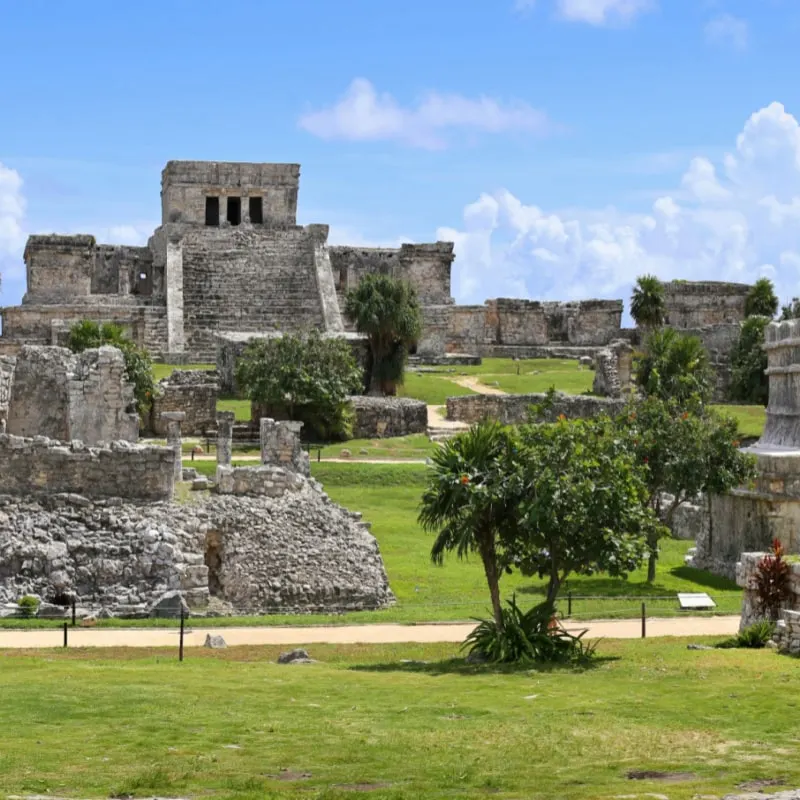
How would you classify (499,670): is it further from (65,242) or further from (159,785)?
(65,242)

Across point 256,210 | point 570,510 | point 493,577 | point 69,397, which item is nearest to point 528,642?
point 493,577

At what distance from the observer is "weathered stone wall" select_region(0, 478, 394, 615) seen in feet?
85.8

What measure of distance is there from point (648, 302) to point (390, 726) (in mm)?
54892

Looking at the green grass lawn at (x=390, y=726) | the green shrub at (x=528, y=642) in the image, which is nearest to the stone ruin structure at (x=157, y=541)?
the green grass lawn at (x=390, y=726)

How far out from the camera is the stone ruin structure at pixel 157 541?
1029 inches

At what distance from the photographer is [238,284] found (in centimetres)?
6562

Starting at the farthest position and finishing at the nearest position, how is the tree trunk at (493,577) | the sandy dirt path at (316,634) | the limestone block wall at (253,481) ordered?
the limestone block wall at (253,481)
the sandy dirt path at (316,634)
the tree trunk at (493,577)

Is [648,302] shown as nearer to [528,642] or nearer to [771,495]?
[771,495]

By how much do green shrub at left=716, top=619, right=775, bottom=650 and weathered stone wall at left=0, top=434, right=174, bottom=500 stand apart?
9.99 meters

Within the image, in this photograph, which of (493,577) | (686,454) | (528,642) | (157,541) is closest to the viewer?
(528,642)

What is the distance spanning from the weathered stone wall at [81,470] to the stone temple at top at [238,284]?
30.6 meters

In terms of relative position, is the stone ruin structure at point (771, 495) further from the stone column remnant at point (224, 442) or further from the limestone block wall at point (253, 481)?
the stone column remnant at point (224, 442)

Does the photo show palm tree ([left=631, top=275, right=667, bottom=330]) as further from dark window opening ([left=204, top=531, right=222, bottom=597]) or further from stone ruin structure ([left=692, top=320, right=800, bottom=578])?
dark window opening ([left=204, top=531, right=222, bottom=597])

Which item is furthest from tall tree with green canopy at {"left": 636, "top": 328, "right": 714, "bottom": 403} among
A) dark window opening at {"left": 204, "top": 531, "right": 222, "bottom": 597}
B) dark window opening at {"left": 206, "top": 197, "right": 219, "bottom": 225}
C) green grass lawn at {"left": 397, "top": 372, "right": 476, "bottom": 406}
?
dark window opening at {"left": 204, "top": 531, "right": 222, "bottom": 597}
